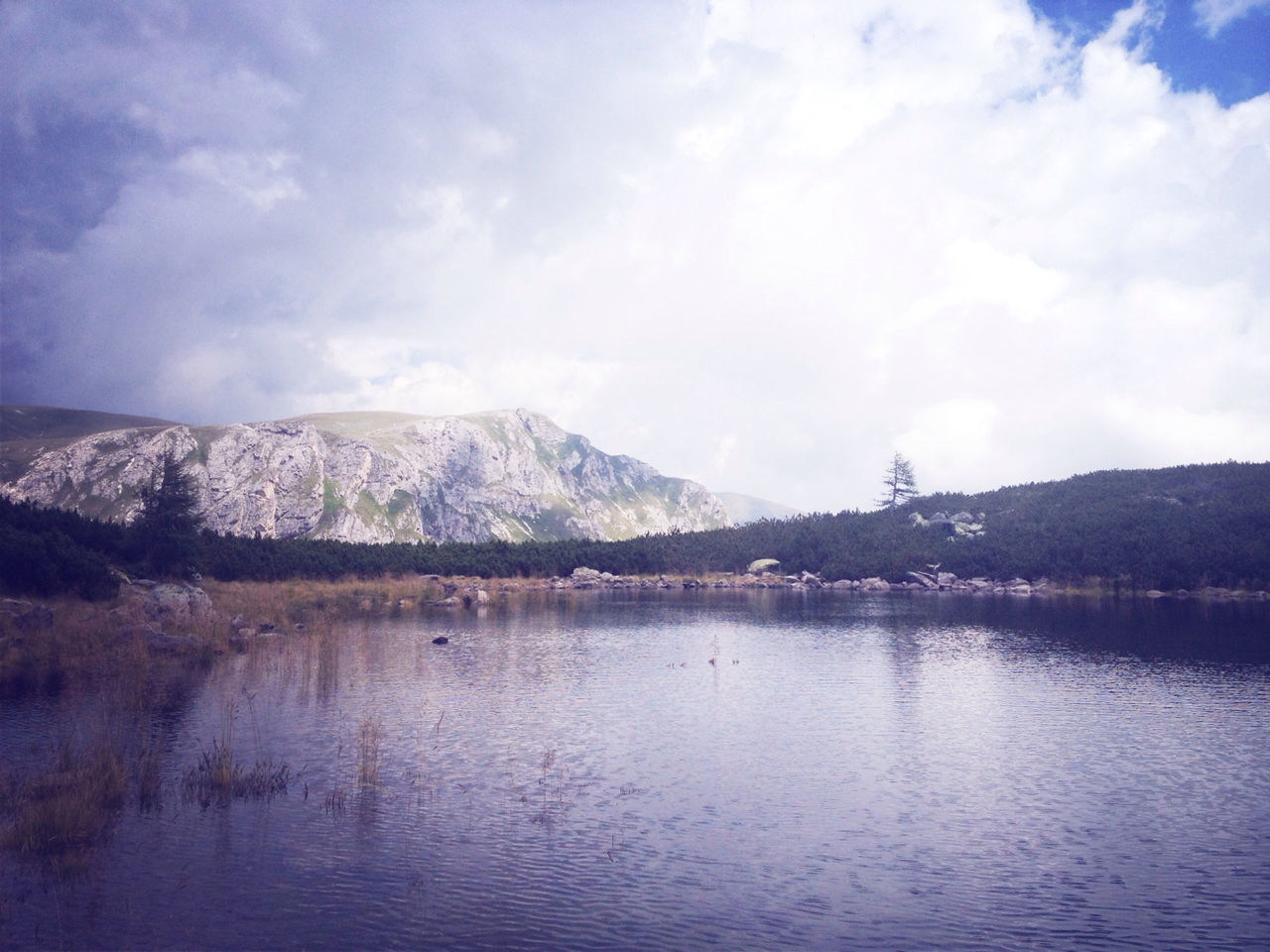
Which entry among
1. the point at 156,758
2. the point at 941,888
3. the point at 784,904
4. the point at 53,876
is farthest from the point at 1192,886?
the point at 156,758

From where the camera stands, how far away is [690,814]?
20.2 metres

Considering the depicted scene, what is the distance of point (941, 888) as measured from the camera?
1605cm

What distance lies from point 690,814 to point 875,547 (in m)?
108

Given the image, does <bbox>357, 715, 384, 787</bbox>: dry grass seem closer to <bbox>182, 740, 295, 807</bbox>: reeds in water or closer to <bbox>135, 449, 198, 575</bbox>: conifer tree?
<bbox>182, 740, 295, 807</bbox>: reeds in water

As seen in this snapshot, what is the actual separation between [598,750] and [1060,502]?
11517 centimetres

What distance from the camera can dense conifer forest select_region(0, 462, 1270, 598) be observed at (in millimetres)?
59719

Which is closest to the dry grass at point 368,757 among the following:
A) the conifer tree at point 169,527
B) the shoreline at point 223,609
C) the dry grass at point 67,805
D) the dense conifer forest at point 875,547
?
the dry grass at point 67,805

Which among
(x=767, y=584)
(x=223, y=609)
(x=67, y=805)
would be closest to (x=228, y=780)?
(x=67, y=805)

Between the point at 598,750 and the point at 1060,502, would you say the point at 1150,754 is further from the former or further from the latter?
the point at 1060,502

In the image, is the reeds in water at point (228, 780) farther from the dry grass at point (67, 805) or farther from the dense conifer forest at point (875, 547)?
the dense conifer forest at point (875, 547)

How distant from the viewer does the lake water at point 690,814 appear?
1444 centimetres

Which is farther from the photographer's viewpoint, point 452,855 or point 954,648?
point 954,648

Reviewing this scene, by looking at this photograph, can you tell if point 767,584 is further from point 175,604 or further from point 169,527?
point 175,604

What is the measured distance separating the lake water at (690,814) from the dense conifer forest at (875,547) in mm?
27573
